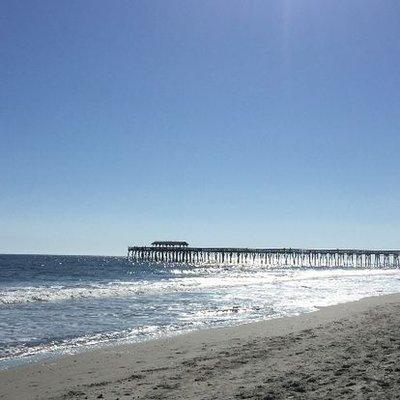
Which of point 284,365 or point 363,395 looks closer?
point 363,395

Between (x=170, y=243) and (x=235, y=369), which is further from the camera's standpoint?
(x=170, y=243)

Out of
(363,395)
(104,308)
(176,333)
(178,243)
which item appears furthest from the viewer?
(178,243)

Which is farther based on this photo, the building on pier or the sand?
the building on pier

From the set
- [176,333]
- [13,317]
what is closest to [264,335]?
[176,333]

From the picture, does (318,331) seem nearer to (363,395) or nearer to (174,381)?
(174,381)

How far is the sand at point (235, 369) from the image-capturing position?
246 inches

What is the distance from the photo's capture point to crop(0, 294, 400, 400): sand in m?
6.24

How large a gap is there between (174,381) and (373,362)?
2.84m

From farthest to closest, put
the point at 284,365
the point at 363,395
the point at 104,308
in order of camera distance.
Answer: the point at 104,308 → the point at 284,365 → the point at 363,395

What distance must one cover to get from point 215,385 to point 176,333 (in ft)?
22.5

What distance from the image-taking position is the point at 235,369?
7.83 metres

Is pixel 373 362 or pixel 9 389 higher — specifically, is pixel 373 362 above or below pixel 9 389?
above

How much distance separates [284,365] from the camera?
304 inches

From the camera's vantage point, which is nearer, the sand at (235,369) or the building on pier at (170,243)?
the sand at (235,369)
